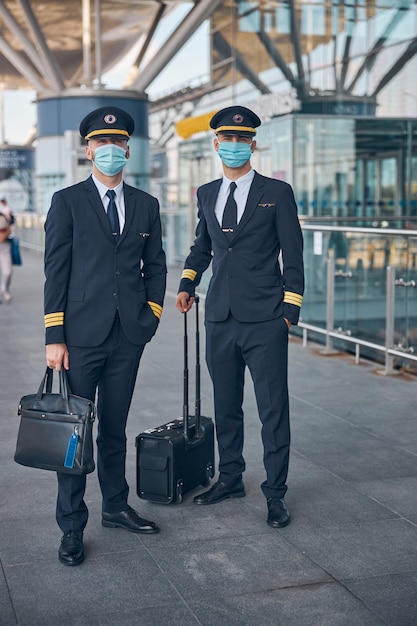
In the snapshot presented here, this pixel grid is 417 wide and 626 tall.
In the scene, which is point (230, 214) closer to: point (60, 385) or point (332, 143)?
point (60, 385)

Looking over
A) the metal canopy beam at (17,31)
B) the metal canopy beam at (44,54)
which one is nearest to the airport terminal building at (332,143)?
the metal canopy beam at (44,54)

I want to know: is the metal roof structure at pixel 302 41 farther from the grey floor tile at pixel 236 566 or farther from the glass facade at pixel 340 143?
the grey floor tile at pixel 236 566

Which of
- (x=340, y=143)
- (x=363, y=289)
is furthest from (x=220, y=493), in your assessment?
(x=340, y=143)

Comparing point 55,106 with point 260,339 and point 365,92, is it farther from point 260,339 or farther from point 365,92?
point 260,339

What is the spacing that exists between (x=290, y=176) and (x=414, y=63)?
157 inches

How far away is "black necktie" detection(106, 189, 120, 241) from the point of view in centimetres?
443

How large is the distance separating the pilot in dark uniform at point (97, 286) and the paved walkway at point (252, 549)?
0.27 meters

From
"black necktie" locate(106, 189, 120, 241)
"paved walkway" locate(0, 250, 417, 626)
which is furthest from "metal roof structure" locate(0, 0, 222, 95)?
"black necktie" locate(106, 189, 120, 241)

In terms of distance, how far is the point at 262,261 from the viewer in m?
4.80

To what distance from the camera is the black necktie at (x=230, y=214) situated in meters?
4.86

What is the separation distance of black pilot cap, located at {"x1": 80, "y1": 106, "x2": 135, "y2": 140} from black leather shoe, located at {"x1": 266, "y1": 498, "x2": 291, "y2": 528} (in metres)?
1.89

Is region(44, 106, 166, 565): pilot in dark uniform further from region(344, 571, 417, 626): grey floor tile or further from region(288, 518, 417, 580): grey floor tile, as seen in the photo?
region(344, 571, 417, 626): grey floor tile

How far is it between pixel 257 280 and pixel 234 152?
24.8 inches

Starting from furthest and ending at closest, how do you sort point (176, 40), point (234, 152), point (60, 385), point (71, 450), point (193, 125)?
1. point (176, 40)
2. point (193, 125)
3. point (234, 152)
4. point (60, 385)
5. point (71, 450)
